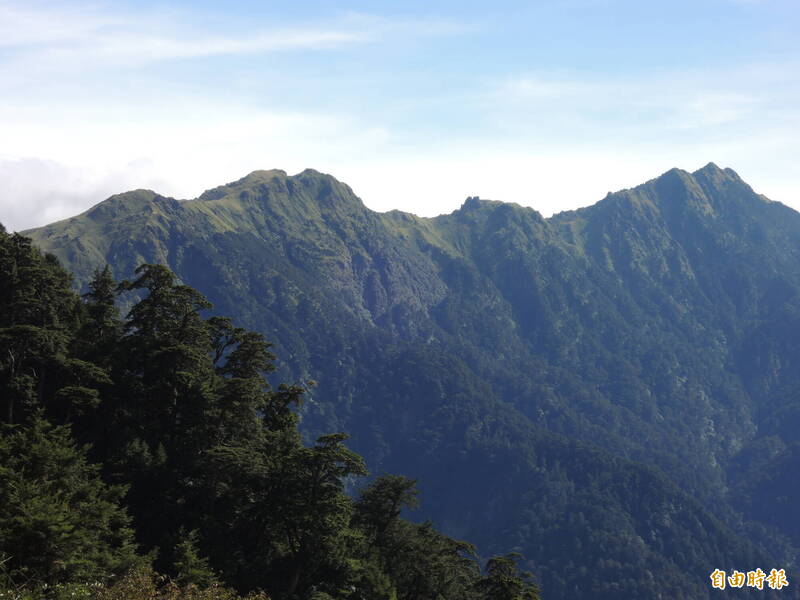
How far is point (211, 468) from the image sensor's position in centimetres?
7106

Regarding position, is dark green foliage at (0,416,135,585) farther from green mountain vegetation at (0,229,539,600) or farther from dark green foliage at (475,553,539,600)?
dark green foliage at (475,553,539,600)

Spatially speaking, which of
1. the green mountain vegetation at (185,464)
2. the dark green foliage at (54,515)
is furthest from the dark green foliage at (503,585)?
the dark green foliage at (54,515)

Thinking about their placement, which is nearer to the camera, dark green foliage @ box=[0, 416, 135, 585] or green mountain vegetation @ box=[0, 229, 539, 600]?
dark green foliage @ box=[0, 416, 135, 585]

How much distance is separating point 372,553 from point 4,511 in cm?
4032

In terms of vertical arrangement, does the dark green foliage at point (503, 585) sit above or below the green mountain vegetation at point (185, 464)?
below

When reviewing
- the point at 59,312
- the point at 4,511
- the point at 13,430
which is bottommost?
the point at 4,511

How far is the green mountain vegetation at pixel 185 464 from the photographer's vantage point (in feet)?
206

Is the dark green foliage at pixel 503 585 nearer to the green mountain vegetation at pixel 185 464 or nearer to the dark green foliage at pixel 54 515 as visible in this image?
the green mountain vegetation at pixel 185 464

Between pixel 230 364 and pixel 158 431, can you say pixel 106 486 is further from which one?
pixel 230 364

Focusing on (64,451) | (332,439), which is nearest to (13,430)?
(64,451)

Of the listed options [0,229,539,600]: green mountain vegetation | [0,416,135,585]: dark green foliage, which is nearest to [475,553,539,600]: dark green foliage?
[0,229,539,600]: green mountain vegetation

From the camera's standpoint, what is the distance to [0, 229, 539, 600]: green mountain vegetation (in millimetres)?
62812

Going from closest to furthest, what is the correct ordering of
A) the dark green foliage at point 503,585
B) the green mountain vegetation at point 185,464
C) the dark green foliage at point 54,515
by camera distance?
the dark green foliage at point 54,515
the green mountain vegetation at point 185,464
the dark green foliage at point 503,585

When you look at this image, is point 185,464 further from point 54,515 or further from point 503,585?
point 503,585
